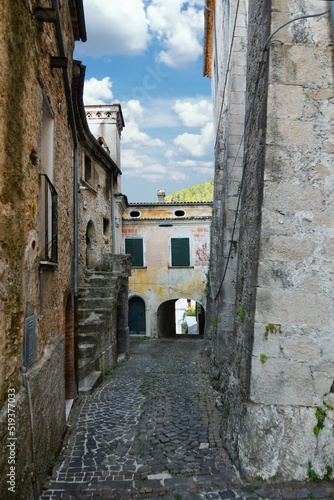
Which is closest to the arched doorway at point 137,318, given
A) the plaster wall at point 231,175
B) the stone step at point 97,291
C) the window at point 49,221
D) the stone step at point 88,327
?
the stone step at point 97,291

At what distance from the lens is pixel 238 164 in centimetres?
795

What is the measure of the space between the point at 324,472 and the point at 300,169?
115 inches

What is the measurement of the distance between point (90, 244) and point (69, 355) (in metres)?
4.93

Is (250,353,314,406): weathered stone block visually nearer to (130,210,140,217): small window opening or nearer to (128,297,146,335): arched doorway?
(128,297,146,335): arched doorway

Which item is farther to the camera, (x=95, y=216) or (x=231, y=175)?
(x=95, y=216)

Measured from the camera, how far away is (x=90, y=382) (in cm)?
742

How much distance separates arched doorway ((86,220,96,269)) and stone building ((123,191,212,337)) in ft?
22.1

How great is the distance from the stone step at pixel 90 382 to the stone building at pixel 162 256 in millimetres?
9895

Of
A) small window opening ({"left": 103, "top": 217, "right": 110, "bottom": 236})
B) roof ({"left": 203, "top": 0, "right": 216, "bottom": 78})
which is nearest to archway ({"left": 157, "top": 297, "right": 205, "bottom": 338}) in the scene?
small window opening ({"left": 103, "top": 217, "right": 110, "bottom": 236})

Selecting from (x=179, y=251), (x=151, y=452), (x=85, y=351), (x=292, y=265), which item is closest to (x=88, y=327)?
(x=85, y=351)

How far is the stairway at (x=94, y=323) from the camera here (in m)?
7.55

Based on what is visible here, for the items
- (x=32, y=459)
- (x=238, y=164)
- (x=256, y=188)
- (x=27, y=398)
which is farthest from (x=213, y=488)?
(x=238, y=164)

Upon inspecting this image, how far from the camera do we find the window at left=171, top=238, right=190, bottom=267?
706 inches

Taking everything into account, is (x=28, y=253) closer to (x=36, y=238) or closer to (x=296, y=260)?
(x=36, y=238)
